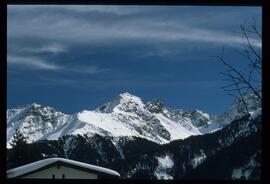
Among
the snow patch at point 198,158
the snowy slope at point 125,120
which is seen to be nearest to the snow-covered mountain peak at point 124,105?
the snowy slope at point 125,120

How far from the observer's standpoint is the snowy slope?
129m

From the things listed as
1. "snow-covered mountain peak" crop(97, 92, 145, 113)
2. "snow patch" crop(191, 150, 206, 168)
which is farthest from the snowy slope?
"snow patch" crop(191, 150, 206, 168)

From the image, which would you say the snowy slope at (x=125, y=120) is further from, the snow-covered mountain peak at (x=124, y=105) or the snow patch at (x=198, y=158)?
the snow patch at (x=198, y=158)

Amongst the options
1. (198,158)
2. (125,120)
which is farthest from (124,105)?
(198,158)

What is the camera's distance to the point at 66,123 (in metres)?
130

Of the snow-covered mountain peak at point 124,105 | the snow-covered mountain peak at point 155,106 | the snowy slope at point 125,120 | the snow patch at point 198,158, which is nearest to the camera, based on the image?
the snow patch at point 198,158

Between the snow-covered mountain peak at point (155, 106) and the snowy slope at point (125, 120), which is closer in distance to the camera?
the snowy slope at point (125, 120)

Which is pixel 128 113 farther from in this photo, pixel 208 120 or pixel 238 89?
pixel 238 89

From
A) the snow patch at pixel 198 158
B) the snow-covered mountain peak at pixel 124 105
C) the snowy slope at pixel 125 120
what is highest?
the snow-covered mountain peak at pixel 124 105

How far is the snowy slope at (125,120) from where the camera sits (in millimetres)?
129250

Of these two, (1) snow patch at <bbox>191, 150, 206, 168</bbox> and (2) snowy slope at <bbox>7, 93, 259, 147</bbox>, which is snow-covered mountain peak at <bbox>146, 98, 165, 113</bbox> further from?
(1) snow patch at <bbox>191, 150, 206, 168</bbox>

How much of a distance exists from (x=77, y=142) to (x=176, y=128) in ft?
184

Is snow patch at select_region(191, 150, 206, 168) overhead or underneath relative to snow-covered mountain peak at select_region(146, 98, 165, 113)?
underneath
